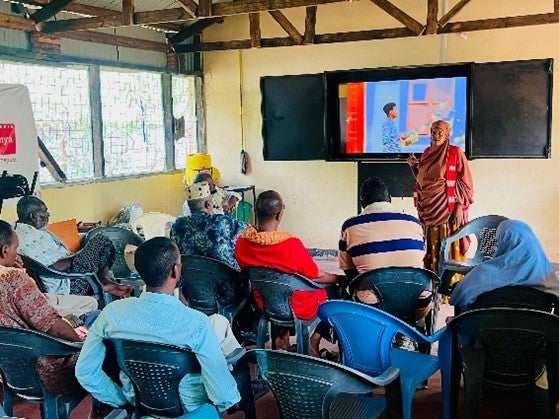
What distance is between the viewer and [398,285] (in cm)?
310

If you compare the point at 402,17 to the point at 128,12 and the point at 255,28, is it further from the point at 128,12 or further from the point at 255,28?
the point at 128,12

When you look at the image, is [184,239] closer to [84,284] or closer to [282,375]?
[84,284]

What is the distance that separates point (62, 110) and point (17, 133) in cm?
86

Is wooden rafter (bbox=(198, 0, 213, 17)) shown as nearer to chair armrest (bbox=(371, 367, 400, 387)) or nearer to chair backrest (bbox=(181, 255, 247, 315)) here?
chair backrest (bbox=(181, 255, 247, 315))

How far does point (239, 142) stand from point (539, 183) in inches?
146

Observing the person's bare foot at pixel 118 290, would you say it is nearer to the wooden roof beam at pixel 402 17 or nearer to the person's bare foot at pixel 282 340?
the person's bare foot at pixel 282 340

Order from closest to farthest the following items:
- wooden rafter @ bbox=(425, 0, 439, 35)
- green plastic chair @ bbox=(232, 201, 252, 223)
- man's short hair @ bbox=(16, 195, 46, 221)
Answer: man's short hair @ bbox=(16, 195, 46, 221) → wooden rafter @ bbox=(425, 0, 439, 35) → green plastic chair @ bbox=(232, 201, 252, 223)

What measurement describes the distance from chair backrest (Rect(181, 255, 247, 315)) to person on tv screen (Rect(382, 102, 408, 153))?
4.05m

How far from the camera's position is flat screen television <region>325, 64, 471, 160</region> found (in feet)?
22.2

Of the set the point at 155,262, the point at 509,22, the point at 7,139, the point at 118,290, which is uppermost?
the point at 509,22

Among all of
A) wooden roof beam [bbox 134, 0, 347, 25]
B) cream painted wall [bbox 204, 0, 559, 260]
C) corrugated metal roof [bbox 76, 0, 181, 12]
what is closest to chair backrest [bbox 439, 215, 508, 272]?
wooden roof beam [bbox 134, 0, 347, 25]

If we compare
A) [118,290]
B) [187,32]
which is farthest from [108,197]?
[118,290]

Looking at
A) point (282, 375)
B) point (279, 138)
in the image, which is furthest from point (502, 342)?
point (279, 138)

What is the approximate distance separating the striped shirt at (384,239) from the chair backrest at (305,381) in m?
1.35
